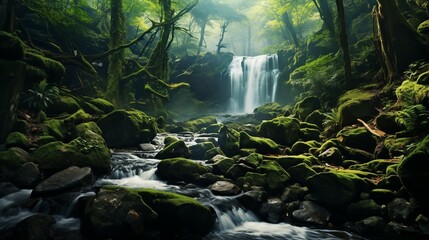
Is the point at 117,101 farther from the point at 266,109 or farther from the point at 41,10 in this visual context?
the point at 266,109

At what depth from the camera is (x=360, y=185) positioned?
6.96 meters

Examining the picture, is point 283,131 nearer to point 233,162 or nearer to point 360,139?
point 360,139

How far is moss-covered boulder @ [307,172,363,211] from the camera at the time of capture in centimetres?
678

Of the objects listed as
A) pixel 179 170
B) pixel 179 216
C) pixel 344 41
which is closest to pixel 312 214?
pixel 179 216

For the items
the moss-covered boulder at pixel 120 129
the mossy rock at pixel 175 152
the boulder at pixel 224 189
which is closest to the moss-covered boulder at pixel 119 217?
the boulder at pixel 224 189

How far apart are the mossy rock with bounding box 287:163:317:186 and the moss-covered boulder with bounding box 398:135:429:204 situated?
2.26 meters

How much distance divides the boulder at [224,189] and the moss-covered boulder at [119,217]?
232cm

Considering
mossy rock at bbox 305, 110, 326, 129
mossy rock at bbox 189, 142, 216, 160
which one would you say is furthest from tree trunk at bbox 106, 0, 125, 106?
mossy rock at bbox 305, 110, 326, 129

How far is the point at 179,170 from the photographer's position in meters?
8.45

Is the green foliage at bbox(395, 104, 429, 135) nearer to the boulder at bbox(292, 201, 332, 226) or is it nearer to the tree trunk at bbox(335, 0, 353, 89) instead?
the boulder at bbox(292, 201, 332, 226)

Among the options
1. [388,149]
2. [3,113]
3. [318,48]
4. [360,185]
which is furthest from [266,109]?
[3,113]

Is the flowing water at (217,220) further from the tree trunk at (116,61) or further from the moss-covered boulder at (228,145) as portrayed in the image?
the tree trunk at (116,61)

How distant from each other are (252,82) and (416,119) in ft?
83.3

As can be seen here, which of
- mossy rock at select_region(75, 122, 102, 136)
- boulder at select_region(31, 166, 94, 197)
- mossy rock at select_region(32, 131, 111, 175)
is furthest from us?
mossy rock at select_region(75, 122, 102, 136)
